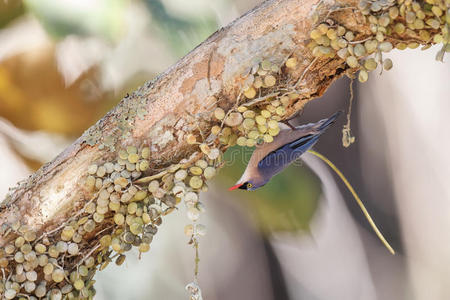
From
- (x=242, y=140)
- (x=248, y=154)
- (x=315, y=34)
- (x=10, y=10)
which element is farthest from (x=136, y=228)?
(x=10, y=10)

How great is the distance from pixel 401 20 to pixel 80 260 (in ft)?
2.13

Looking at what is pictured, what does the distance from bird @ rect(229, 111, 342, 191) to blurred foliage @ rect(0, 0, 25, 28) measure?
0.90 m

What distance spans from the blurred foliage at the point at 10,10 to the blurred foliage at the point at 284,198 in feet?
2.49

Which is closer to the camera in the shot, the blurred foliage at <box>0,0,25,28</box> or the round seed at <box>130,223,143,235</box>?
the round seed at <box>130,223,143,235</box>

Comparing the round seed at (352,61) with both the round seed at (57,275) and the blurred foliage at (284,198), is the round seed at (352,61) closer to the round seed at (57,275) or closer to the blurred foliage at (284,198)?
the round seed at (57,275)

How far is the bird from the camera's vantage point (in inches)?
34.4

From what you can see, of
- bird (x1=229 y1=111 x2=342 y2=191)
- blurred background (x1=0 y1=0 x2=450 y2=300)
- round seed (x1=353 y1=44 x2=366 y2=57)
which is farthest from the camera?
blurred background (x1=0 y1=0 x2=450 y2=300)

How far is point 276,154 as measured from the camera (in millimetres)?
876

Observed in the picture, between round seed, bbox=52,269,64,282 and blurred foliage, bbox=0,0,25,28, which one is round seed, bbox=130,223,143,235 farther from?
blurred foliage, bbox=0,0,25,28

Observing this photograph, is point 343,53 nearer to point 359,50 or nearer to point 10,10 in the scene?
point 359,50

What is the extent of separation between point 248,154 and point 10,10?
0.81 metres

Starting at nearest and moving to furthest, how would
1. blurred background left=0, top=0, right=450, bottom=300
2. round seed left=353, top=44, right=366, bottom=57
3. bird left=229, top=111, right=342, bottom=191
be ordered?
round seed left=353, top=44, right=366, bottom=57 < bird left=229, top=111, right=342, bottom=191 < blurred background left=0, top=0, right=450, bottom=300

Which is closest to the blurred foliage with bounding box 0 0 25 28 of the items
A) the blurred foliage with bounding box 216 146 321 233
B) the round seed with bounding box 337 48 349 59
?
the blurred foliage with bounding box 216 146 321 233

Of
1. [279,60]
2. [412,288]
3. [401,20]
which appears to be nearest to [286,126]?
[279,60]
